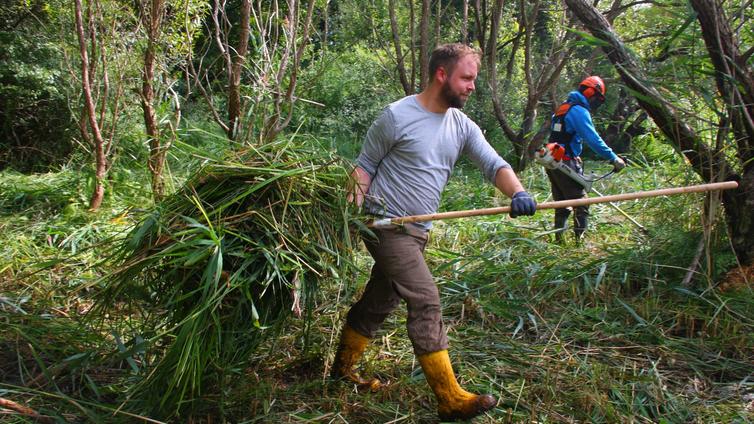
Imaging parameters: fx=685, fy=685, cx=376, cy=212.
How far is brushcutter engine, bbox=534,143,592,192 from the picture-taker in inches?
219

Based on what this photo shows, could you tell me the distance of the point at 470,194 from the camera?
7.68 m

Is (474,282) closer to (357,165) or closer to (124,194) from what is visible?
(357,165)

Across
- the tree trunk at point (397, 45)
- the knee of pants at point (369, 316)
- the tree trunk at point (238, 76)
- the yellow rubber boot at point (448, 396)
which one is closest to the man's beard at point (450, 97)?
the knee of pants at point (369, 316)

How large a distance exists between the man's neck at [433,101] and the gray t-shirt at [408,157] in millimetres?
23

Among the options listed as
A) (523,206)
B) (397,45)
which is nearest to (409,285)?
(523,206)

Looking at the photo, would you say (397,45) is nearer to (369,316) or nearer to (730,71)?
(730,71)

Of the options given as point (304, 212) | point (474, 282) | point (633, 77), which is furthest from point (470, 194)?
point (304, 212)

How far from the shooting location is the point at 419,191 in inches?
126

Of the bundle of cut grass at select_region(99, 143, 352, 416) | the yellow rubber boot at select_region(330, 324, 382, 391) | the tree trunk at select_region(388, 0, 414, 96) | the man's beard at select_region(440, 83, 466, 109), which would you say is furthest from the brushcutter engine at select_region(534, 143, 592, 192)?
the tree trunk at select_region(388, 0, 414, 96)

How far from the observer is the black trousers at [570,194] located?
5.48 meters

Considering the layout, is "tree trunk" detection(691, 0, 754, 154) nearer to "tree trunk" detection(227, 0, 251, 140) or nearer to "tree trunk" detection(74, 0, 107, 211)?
"tree trunk" detection(227, 0, 251, 140)

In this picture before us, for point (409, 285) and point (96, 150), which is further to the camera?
point (96, 150)

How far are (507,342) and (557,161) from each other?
7.52 ft

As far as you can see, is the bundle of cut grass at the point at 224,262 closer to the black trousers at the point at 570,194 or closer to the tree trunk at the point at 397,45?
Answer: the black trousers at the point at 570,194
